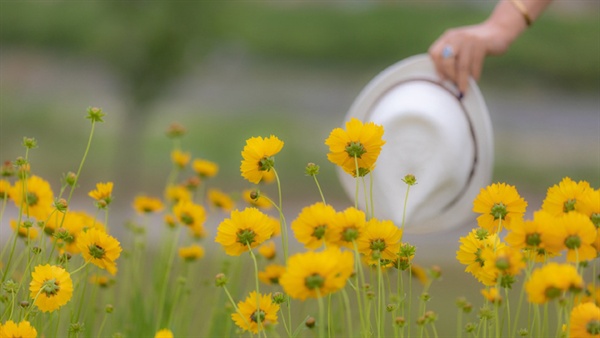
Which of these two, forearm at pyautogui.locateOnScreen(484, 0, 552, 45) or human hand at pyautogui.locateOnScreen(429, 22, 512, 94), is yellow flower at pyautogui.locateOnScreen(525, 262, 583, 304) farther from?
forearm at pyautogui.locateOnScreen(484, 0, 552, 45)

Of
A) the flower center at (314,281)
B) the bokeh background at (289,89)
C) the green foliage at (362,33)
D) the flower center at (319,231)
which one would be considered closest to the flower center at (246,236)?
the flower center at (319,231)

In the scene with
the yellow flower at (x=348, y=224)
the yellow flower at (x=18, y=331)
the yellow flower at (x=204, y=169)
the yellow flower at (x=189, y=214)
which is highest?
the yellow flower at (x=204, y=169)

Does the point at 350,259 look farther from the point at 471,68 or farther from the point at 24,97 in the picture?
the point at 24,97

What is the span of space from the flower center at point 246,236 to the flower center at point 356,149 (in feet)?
0.46

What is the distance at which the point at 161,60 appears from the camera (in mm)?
5422

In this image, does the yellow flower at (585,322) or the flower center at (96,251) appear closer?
the yellow flower at (585,322)

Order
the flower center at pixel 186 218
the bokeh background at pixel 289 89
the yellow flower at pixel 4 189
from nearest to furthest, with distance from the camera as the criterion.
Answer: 1. the yellow flower at pixel 4 189
2. the flower center at pixel 186 218
3. the bokeh background at pixel 289 89

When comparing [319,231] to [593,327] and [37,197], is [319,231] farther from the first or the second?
[37,197]

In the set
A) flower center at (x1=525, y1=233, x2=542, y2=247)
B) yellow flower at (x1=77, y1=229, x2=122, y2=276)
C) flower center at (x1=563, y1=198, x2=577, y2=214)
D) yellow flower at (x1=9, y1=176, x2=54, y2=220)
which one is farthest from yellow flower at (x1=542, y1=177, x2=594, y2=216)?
yellow flower at (x1=9, y1=176, x2=54, y2=220)

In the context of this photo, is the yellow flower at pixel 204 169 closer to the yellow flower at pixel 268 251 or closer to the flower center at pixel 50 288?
the yellow flower at pixel 268 251

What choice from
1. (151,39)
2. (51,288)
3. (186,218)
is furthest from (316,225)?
(151,39)

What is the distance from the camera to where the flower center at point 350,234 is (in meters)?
0.95

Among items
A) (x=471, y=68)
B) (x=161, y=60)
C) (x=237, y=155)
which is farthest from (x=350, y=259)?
(x=237, y=155)

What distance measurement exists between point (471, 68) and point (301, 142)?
688 cm
